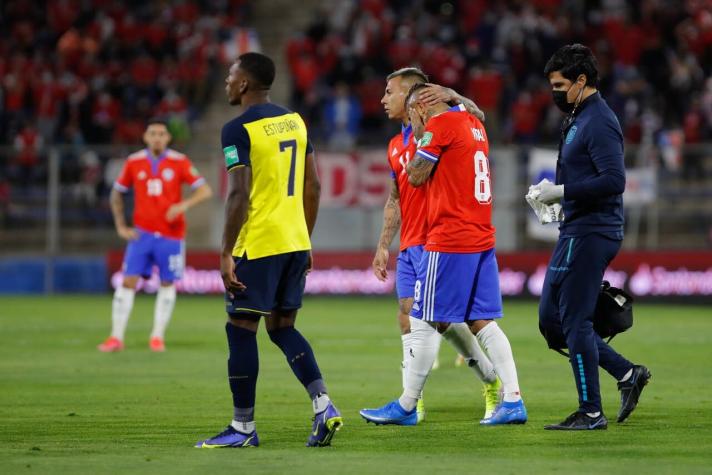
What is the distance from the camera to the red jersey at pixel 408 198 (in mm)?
9352

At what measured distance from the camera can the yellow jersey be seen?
25.2 feet

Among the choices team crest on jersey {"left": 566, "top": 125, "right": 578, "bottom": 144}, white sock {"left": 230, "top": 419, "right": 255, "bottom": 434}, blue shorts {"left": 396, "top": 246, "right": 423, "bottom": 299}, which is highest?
team crest on jersey {"left": 566, "top": 125, "right": 578, "bottom": 144}

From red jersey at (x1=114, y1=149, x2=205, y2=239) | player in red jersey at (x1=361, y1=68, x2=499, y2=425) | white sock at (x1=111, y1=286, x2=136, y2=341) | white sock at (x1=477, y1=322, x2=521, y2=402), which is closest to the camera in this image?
white sock at (x1=477, y1=322, x2=521, y2=402)

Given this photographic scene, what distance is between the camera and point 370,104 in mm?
27484

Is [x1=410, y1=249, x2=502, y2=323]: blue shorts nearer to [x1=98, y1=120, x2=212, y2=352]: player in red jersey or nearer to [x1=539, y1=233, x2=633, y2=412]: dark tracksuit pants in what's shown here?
[x1=539, y1=233, x2=633, y2=412]: dark tracksuit pants

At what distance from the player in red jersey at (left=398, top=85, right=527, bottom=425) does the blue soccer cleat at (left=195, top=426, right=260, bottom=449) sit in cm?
136

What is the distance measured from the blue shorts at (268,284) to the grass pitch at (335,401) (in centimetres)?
85

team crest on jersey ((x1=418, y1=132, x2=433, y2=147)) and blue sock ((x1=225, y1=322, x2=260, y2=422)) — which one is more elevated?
team crest on jersey ((x1=418, y1=132, x2=433, y2=147))

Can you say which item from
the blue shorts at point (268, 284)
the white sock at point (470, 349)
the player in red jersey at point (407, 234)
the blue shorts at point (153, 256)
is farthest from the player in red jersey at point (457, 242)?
the blue shorts at point (153, 256)


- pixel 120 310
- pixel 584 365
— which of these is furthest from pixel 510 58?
pixel 584 365

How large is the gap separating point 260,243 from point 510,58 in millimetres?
20821

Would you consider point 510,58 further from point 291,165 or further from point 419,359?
point 291,165

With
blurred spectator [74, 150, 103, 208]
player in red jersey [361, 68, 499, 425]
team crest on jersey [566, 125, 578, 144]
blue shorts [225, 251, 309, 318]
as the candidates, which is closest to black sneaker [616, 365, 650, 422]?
player in red jersey [361, 68, 499, 425]

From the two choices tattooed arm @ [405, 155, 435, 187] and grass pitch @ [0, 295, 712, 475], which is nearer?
grass pitch @ [0, 295, 712, 475]
